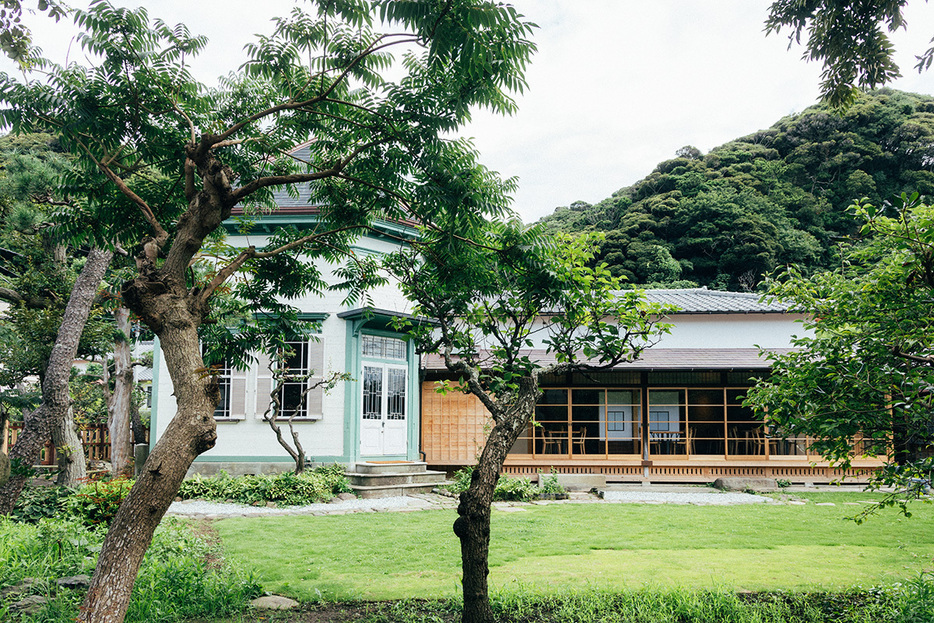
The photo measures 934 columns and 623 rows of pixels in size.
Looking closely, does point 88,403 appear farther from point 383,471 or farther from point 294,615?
point 294,615

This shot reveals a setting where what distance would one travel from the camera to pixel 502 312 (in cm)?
528

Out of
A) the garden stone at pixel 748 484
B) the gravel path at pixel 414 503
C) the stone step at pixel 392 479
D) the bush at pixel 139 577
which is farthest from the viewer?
the garden stone at pixel 748 484

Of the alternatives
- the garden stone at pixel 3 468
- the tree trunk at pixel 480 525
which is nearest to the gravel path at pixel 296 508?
the garden stone at pixel 3 468

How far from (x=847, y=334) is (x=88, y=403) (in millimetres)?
20696

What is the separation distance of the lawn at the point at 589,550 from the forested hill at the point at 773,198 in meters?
20.9

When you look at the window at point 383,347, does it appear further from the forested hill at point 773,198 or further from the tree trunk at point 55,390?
the forested hill at point 773,198

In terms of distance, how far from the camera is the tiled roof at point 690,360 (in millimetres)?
15242

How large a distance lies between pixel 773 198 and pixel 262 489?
97.1 ft

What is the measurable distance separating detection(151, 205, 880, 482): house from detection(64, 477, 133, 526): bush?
4.71 metres

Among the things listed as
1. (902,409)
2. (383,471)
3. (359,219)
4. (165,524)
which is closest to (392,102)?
(359,219)

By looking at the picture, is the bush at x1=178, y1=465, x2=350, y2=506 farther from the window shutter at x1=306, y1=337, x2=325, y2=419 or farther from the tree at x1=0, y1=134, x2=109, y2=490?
the tree at x1=0, y1=134, x2=109, y2=490

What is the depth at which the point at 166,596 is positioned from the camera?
190 inches

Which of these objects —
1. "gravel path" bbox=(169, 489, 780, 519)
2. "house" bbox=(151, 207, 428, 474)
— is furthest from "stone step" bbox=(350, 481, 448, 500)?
"house" bbox=(151, 207, 428, 474)

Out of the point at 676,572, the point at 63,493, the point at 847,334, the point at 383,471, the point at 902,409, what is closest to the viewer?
the point at 902,409
